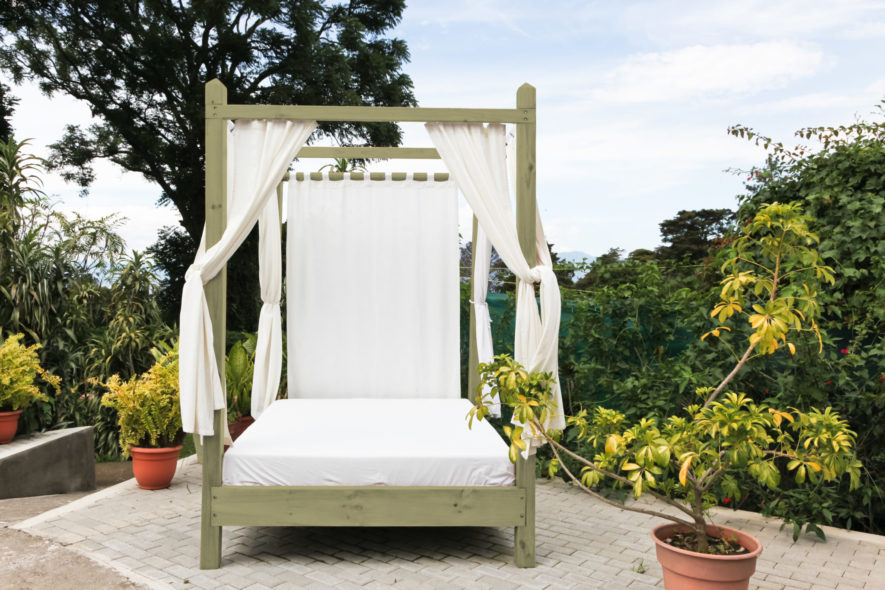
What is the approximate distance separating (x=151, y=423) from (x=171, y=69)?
33.0 feet

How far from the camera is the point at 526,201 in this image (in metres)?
3.59

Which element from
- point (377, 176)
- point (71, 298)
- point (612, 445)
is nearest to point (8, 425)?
point (71, 298)

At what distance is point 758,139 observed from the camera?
5633mm

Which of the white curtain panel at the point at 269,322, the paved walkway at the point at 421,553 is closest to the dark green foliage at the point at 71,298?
the white curtain panel at the point at 269,322

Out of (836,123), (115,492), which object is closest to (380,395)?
(115,492)

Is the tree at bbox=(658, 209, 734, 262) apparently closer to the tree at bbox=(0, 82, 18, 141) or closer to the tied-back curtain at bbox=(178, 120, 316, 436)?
the tree at bbox=(0, 82, 18, 141)

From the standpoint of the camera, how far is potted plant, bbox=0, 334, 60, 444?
17.6 feet

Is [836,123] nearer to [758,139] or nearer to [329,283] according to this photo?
[758,139]

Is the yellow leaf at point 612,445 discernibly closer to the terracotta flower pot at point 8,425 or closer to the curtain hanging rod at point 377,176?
the curtain hanging rod at point 377,176

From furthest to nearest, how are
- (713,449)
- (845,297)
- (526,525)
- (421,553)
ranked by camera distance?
(845,297) < (421,553) < (526,525) < (713,449)

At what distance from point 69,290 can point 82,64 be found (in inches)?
306

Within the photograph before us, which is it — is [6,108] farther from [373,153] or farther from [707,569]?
[707,569]

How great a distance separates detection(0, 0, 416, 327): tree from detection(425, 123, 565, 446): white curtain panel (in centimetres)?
962

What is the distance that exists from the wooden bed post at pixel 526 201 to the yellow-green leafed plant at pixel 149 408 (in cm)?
282
